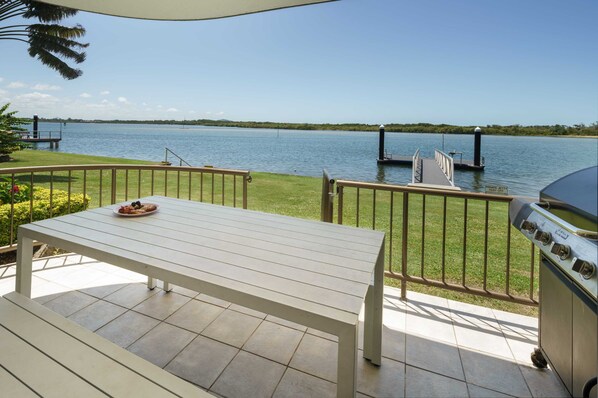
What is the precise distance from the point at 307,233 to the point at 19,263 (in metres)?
1.63

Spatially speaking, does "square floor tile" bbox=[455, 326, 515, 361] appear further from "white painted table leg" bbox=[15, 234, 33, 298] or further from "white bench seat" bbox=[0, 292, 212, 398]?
"white painted table leg" bbox=[15, 234, 33, 298]

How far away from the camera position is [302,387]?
5.22 feet

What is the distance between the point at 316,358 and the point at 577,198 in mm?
1509

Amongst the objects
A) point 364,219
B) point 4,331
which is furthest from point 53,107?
point 4,331

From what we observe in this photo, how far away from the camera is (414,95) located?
28328 millimetres

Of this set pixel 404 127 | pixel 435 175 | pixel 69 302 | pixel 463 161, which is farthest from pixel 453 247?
pixel 404 127

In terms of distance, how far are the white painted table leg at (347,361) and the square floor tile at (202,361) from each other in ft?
3.00

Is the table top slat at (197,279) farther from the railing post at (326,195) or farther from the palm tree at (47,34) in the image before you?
the palm tree at (47,34)

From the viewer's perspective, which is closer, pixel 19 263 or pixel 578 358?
pixel 578 358

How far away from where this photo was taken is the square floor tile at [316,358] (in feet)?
5.60

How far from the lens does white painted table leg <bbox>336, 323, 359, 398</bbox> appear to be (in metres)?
0.95

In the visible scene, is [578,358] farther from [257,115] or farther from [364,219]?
[257,115]

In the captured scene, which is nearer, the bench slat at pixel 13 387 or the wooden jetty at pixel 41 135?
the bench slat at pixel 13 387

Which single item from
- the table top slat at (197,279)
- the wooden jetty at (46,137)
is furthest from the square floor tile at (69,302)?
the wooden jetty at (46,137)
